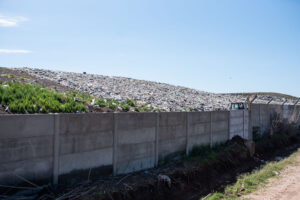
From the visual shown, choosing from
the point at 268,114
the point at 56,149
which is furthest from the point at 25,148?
the point at 268,114

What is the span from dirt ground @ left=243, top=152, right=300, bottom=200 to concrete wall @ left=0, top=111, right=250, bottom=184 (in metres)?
2.53

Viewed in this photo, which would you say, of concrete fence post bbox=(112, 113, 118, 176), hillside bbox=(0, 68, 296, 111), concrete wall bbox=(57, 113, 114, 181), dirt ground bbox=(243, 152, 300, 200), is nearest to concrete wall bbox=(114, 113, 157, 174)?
concrete fence post bbox=(112, 113, 118, 176)

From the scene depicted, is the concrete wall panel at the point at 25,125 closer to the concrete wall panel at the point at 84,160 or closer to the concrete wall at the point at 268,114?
the concrete wall panel at the point at 84,160

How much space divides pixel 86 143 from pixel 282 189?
5194mm

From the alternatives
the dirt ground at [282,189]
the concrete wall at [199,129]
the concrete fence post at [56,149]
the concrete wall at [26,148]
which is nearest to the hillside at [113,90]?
the concrete wall at [199,129]

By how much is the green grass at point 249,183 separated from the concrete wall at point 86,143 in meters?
1.81

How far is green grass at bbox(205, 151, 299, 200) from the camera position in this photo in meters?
6.12

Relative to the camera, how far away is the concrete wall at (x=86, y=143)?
401 cm

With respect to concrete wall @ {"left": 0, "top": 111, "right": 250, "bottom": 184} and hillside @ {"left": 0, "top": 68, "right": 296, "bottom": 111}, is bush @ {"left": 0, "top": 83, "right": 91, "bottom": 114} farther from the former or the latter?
hillside @ {"left": 0, "top": 68, "right": 296, "bottom": 111}

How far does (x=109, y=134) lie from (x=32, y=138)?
177 centimetres

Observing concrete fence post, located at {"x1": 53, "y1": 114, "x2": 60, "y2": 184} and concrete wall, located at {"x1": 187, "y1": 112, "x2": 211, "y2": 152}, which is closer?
concrete fence post, located at {"x1": 53, "y1": 114, "x2": 60, "y2": 184}

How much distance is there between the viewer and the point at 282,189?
6.44 metres

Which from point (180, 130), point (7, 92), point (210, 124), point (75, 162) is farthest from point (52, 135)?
point (210, 124)

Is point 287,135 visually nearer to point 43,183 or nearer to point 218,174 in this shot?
point 218,174
